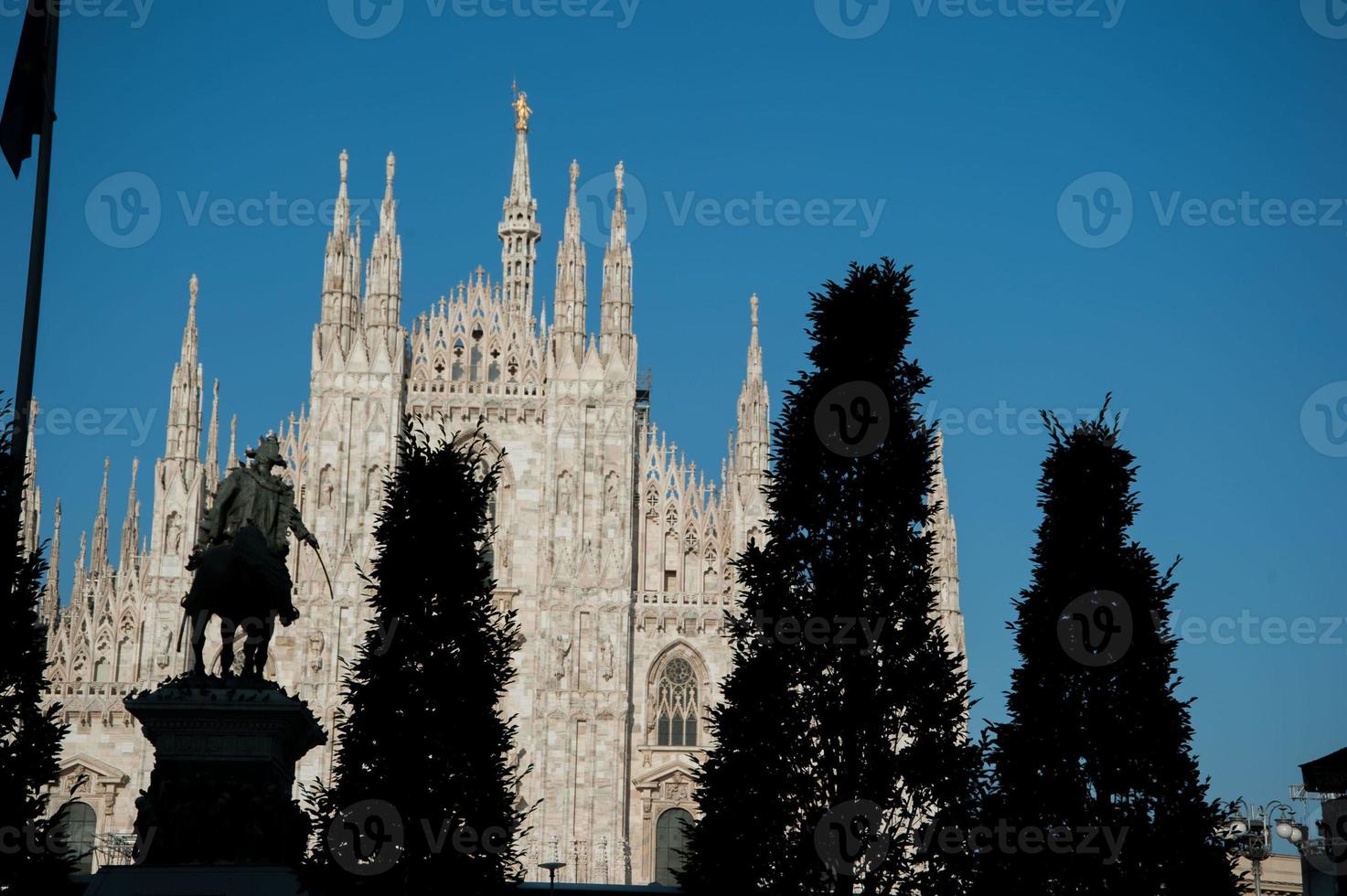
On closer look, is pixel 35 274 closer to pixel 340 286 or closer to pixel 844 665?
pixel 844 665

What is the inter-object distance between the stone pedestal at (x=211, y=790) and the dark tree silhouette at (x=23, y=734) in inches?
70.9

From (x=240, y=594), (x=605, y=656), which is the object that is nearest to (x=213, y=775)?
(x=240, y=594)

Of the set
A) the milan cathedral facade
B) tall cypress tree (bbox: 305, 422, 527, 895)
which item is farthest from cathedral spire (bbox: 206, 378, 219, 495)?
tall cypress tree (bbox: 305, 422, 527, 895)

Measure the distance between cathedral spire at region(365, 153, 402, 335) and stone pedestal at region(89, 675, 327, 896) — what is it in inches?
1403

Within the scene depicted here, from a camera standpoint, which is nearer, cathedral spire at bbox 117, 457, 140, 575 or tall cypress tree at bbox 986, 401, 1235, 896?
tall cypress tree at bbox 986, 401, 1235, 896

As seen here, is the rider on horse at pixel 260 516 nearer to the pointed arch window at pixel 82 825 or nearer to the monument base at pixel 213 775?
the monument base at pixel 213 775

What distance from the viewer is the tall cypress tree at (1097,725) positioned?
25422mm

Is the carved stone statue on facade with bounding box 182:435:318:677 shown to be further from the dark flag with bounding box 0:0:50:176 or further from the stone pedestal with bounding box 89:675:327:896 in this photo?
the dark flag with bounding box 0:0:50:176

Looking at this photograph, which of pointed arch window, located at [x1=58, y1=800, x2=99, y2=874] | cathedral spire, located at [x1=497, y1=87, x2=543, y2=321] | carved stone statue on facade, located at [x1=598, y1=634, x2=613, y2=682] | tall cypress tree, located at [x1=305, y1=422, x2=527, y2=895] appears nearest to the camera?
tall cypress tree, located at [x1=305, y1=422, x2=527, y2=895]

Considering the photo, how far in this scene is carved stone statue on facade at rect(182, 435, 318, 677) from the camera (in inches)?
892

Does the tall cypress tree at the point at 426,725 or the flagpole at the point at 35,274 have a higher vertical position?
the flagpole at the point at 35,274

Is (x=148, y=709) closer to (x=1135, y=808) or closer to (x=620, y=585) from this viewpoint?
(x=1135, y=808)

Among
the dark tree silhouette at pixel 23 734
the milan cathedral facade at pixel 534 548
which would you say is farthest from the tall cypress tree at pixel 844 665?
the milan cathedral facade at pixel 534 548

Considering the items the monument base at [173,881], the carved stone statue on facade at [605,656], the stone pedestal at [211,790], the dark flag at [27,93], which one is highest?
the dark flag at [27,93]
